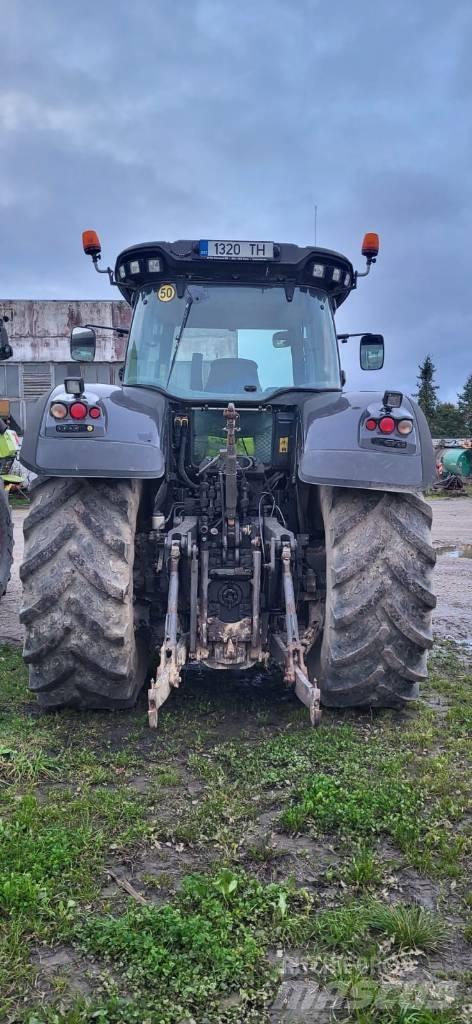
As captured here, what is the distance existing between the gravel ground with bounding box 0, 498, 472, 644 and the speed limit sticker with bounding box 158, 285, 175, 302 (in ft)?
9.46

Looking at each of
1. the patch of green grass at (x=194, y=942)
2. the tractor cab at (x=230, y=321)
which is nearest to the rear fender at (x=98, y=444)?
the tractor cab at (x=230, y=321)

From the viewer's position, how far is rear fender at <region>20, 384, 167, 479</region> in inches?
148

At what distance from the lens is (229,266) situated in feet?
15.4

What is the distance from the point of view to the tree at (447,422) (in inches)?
2098

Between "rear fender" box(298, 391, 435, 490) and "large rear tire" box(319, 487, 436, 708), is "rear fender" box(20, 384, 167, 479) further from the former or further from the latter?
"large rear tire" box(319, 487, 436, 708)

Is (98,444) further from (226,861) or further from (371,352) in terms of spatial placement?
(371,352)

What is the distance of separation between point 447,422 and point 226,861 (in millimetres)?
54807

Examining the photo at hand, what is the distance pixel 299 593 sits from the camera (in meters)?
4.35

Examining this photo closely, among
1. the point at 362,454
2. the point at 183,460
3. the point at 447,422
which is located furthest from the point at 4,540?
the point at 447,422

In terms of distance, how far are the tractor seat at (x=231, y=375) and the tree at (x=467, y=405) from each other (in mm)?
51272

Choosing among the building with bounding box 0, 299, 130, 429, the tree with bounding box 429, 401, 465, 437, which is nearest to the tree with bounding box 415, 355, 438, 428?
the tree with bounding box 429, 401, 465, 437

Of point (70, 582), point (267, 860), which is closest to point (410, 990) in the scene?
point (267, 860)

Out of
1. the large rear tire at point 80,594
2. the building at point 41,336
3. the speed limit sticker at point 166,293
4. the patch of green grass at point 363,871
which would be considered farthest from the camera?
the building at point 41,336

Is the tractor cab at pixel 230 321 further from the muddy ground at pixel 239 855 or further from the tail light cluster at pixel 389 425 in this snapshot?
the muddy ground at pixel 239 855
